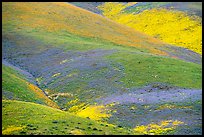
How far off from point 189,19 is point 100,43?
151 ft

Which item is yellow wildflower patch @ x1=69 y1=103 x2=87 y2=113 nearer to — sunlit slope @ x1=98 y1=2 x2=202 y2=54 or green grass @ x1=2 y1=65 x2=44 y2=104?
green grass @ x1=2 y1=65 x2=44 y2=104

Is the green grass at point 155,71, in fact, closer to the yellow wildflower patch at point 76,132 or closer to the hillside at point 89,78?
the hillside at point 89,78

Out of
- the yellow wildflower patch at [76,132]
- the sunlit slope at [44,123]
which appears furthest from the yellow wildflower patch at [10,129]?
the yellow wildflower patch at [76,132]

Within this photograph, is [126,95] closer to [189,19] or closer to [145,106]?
[145,106]

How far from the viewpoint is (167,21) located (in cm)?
12344

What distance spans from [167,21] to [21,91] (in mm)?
80326

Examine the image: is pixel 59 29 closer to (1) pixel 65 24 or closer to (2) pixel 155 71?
(1) pixel 65 24

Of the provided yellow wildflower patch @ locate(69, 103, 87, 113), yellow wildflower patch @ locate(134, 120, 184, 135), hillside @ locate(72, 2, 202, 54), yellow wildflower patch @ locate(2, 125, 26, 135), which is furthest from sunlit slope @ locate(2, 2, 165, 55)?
yellow wildflower patch @ locate(2, 125, 26, 135)

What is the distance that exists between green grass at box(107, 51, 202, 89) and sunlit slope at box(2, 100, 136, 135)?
62.1 feet

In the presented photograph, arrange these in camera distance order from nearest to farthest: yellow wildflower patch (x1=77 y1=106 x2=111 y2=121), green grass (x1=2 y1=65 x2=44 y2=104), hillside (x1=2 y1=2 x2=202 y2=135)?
hillside (x1=2 y1=2 x2=202 y2=135) → yellow wildflower patch (x1=77 y1=106 x2=111 y2=121) → green grass (x1=2 y1=65 x2=44 y2=104)

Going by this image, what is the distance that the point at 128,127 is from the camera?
40438 millimetres

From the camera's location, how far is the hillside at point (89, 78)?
39.0 metres

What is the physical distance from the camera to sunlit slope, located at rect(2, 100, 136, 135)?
111ft

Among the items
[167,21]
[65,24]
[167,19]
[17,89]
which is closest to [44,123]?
[17,89]
